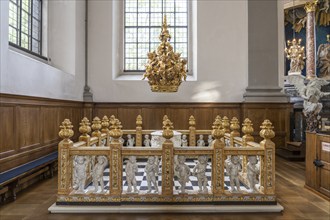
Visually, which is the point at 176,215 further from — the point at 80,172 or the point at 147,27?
the point at 147,27

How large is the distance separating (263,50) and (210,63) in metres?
1.68

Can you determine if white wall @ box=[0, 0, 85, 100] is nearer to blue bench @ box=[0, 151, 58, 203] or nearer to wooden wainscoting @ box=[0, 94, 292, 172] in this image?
wooden wainscoting @ box=[0, 94, 292, 172]

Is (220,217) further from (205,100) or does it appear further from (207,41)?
(207,41)

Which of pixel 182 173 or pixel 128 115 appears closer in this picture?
pixel 182 173

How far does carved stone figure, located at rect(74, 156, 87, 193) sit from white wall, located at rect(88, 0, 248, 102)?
5.61 metres

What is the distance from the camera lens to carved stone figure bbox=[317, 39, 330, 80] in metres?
18.0

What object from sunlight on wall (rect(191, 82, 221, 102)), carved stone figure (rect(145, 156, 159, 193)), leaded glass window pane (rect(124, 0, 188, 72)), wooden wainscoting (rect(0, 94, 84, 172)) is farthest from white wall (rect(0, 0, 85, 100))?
sunlight on wall (rect(191, 82, 221, 102))

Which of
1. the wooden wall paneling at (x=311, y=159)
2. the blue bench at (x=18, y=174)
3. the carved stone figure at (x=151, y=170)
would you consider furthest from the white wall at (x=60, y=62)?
the wooden wall paneling at (x=311, y=159)

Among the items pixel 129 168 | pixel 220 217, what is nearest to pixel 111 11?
pixel 129 168

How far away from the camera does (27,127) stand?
5719mm

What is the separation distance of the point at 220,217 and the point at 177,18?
26.7ft

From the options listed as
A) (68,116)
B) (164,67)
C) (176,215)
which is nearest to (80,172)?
(176,215)

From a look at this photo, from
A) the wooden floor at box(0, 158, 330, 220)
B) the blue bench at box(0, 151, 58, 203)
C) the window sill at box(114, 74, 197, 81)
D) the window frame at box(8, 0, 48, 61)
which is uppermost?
the window frame at box(8, 0, 48, 61)

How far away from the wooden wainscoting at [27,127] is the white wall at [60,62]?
236 millimetres
